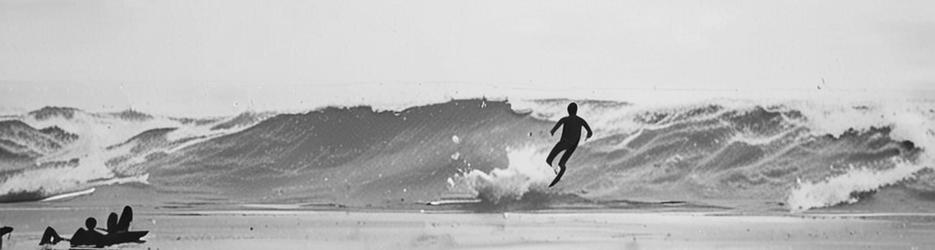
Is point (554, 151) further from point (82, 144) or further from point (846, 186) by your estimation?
point (82, 144)

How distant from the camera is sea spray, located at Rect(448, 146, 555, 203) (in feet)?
10.7

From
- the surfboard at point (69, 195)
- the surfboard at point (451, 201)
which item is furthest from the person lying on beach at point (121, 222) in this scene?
the surfboard at point (451, 201)

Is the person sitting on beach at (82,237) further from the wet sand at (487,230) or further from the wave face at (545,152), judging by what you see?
the wave face at (545,152)

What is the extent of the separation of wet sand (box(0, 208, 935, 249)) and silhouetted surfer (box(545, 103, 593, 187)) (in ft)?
0.48

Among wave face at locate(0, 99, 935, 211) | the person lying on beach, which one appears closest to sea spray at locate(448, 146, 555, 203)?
wave face at locate(0, 99, 935, 211)

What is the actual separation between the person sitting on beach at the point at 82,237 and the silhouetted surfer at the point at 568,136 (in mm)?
1261

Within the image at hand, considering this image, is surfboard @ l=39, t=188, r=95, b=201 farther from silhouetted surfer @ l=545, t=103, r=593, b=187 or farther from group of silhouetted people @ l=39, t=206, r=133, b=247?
silhouetted surfer @ l=545, t=103, r=593, b=187

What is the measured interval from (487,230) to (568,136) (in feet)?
1.15

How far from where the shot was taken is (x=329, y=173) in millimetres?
3289

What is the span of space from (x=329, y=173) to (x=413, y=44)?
44 centimetres

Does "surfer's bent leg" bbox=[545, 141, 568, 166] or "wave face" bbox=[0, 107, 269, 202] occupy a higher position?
"surfer's bent leg" bbox=[545, 141, 568, 166]

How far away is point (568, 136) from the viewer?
3285 mm

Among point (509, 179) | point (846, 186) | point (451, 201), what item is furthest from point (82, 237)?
point (846, 186)

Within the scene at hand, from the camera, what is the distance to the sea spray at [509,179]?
3.26m
